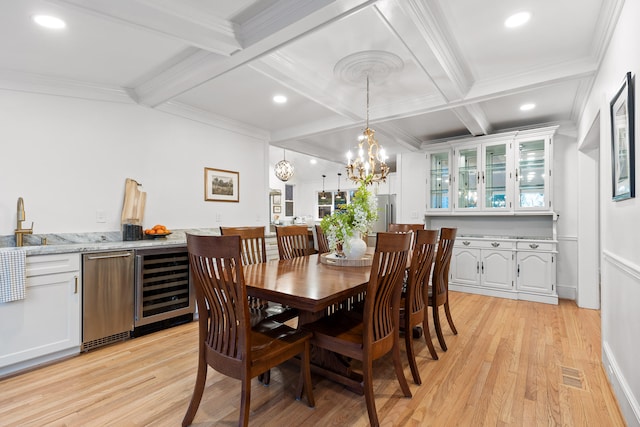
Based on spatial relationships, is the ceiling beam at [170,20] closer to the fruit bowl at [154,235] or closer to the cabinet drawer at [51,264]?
the cabinet drawer at [51,264]

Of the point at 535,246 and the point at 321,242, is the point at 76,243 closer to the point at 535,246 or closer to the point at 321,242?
the point at 321,242

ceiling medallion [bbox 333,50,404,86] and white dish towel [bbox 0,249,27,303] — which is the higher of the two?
ceiling medallion [bbox 333,50,404,86]

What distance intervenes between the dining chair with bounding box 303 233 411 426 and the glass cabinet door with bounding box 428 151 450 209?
139 inches

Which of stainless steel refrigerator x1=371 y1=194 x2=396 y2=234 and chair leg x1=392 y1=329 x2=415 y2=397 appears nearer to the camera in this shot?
chair leg x1=392 y1=329 x2=415 y2=397

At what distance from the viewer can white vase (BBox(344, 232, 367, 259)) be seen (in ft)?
8.36

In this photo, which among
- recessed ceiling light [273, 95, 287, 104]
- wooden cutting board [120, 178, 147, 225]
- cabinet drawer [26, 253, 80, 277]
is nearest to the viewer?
cabinet drawer [26, 253, 80, 277]

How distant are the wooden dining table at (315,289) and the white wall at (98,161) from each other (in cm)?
196

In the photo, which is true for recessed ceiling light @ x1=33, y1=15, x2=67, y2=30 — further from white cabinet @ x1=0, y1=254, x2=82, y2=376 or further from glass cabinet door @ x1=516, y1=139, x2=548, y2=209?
glass cabinet door @ x1=516, y1=139, x2=548, y2=209

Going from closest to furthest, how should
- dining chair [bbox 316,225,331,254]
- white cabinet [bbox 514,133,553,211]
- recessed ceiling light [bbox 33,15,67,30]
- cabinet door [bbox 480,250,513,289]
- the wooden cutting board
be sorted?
recessed ceiling light [bbox 33,15,67,30] → the wooden cutting board → dining chair [bbox 316,225,331,254] → white cabinet [bbox 514,133,553,211] → cabinet door [bbox 480,250,513,289]

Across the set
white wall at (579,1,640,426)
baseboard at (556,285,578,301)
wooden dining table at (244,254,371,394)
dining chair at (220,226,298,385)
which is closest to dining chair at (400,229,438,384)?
wooden dining table at (244,254,371,394)

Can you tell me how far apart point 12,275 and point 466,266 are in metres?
4.99

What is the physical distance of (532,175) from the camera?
4312 mm

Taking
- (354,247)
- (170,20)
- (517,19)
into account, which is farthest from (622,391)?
(170,20)

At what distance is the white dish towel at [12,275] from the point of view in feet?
7.06
